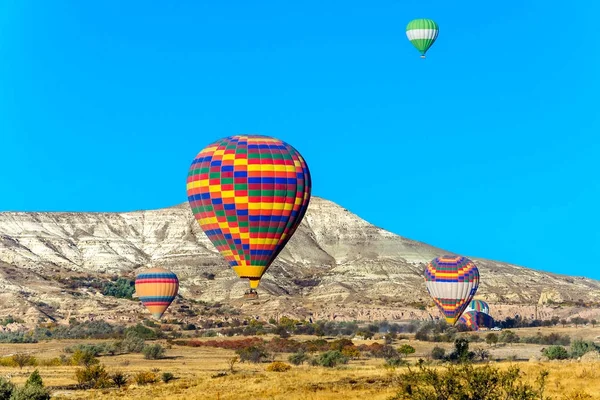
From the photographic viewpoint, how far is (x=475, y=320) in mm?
130875

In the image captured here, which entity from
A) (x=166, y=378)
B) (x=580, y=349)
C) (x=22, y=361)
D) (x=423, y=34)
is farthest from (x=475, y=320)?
(x=166, y=378)

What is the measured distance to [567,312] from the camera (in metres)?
164

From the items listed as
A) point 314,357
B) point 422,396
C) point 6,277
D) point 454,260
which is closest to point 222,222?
point 314,357

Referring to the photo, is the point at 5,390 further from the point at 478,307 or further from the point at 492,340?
the point at 478,307

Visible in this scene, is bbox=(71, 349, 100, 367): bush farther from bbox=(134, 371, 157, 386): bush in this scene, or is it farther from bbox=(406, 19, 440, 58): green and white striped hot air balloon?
bbox=(406, 19, 440, 58): green and white striped hot air balloon

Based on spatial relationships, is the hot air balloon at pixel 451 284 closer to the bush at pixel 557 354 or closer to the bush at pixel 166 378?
the bush at pixel 557 354

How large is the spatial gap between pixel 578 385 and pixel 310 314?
108201mm

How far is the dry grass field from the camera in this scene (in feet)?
164

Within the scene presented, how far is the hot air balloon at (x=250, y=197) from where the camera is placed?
7062cm

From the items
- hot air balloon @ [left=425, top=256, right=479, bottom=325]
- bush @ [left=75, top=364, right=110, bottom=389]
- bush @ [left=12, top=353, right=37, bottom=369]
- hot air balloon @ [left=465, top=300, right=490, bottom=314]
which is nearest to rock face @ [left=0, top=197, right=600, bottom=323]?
hot air balloon @ [left=465, top=300, right=490, bottom=314]

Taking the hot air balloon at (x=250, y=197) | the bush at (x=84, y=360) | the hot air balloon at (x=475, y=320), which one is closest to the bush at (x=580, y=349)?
the hot air balloon at (x=250, y=197)

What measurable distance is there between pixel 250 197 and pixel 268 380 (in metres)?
15.6

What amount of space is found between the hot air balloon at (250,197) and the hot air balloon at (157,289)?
162ft

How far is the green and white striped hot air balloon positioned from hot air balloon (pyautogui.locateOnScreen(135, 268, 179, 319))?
39.4 metres
